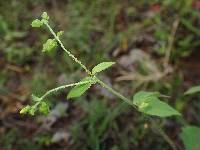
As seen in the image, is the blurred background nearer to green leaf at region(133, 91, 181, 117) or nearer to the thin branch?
the thin branch

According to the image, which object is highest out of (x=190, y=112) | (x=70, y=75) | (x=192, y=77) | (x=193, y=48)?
(x=70, y=75)

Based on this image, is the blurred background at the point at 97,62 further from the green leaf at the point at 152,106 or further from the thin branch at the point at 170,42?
the green leaf at the point at 152,106

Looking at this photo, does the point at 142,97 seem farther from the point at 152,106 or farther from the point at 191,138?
the point at 191,138

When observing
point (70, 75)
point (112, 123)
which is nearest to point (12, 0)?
point (70, 75)

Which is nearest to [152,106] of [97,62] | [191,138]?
[191,138]

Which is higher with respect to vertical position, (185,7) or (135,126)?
(185,7)

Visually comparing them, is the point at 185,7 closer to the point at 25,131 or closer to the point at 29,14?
the point at 29,14
